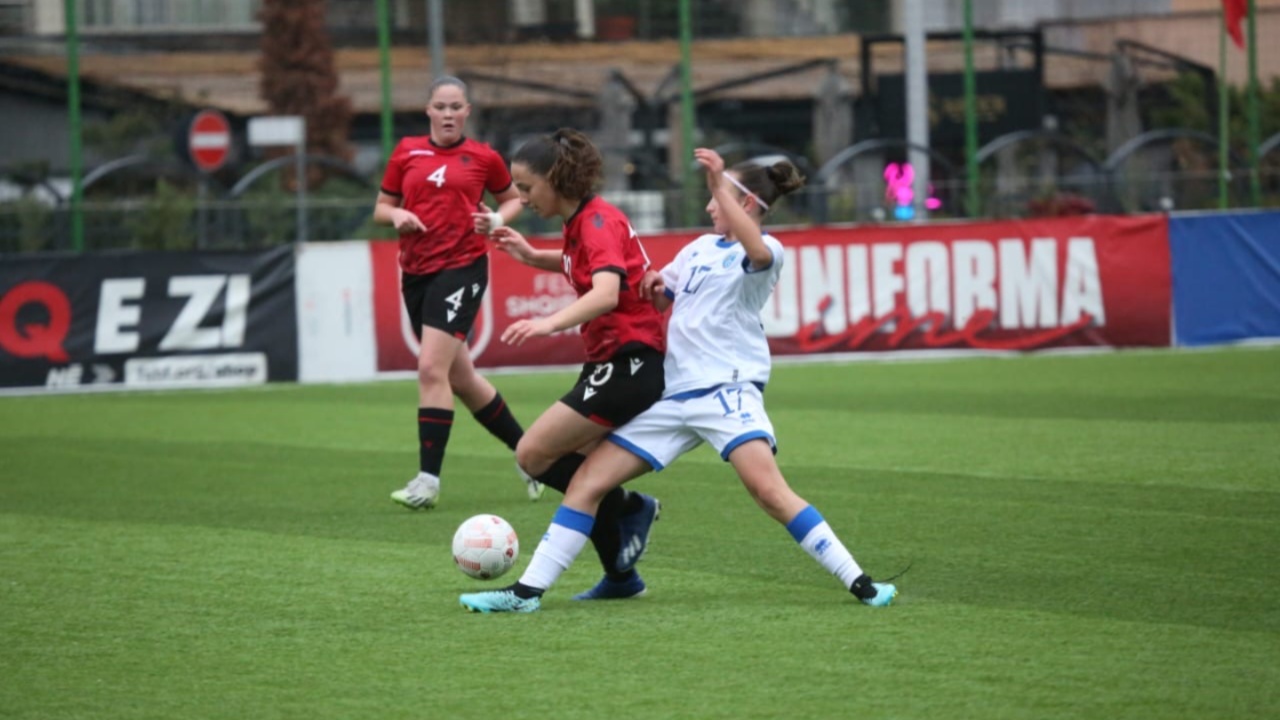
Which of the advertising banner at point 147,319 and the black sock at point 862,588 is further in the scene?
the advertising banner at point 147,319

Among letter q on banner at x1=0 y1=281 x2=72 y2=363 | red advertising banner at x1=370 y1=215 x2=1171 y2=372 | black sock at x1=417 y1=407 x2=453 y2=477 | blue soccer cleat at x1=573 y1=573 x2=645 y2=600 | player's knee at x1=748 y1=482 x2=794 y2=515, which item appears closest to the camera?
player's knee at x1=748 y1=482 x2=794 y2=515

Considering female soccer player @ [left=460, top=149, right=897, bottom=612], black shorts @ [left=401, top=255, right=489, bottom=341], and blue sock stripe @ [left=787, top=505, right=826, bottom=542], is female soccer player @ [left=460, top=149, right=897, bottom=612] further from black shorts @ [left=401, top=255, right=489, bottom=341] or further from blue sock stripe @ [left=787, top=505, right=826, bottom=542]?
black shorts @ [left=401, top=255, right=489, bottom=341]

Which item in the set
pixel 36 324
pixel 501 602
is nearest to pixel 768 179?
pixel 501 602

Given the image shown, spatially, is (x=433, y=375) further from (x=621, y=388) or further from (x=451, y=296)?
(x=621, y=388)

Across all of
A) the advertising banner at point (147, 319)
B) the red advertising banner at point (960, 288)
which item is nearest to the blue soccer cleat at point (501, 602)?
the advertising banner at point (147, 319)

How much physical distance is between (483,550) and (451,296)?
2.97m

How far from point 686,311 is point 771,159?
58 centimetres

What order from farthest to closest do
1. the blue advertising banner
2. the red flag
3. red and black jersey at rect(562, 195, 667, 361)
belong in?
the red flag < the blue advertising banner < red and black jersey at rect(562, 195, 667, 361)

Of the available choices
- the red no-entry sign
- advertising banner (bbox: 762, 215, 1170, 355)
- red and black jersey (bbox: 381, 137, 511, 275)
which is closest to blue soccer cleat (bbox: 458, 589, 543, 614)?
red and black jersey (bbox: 381, 137, 511, 275)

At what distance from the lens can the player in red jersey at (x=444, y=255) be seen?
9.25m

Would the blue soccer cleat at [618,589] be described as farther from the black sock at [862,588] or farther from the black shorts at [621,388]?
the black sock at [862,588]

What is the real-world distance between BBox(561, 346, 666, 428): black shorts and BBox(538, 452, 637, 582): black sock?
0.27 m

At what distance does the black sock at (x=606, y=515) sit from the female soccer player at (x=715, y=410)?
6.6 inches

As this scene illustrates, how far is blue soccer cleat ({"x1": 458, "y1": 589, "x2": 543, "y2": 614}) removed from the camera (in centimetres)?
612
